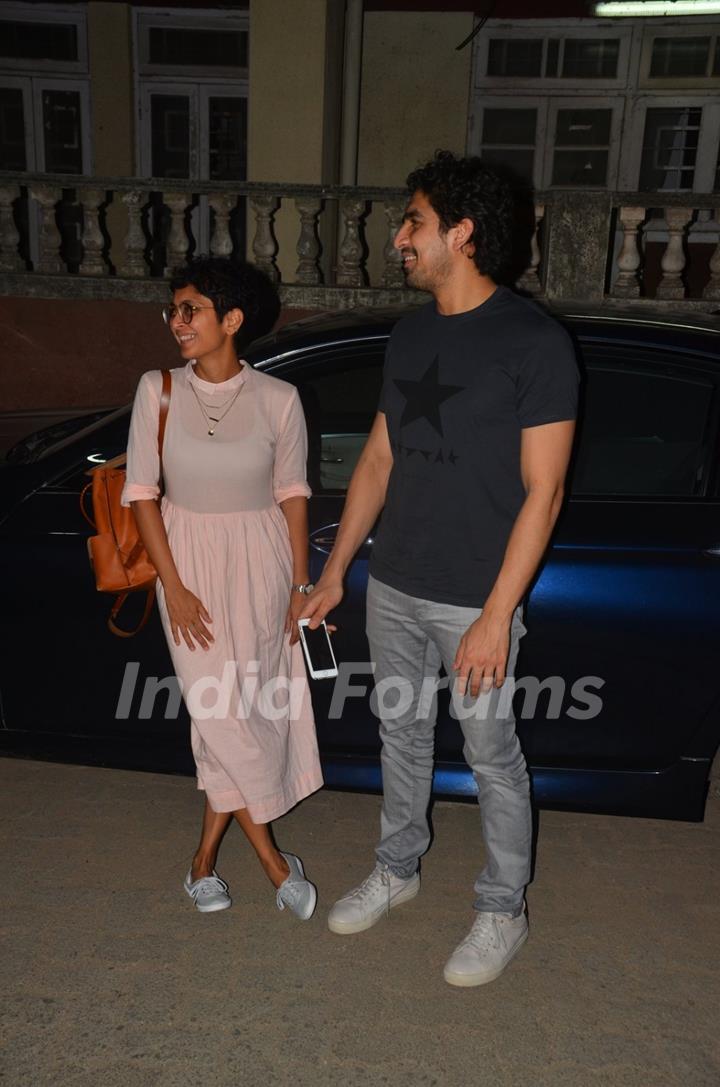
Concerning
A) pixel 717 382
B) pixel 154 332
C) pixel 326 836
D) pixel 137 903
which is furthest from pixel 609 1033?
pixel 154 332

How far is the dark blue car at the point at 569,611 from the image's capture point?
2861mm

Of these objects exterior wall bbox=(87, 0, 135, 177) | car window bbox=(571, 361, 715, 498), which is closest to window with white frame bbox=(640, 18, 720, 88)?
exterior wall bbox=(87, 0, 135, 177)

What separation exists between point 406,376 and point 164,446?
0.66 metres

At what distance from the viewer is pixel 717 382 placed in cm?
293

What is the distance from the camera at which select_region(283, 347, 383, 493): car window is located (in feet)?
10.1

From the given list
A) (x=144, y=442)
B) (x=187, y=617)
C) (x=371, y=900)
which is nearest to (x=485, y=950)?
(x=371, y=900)

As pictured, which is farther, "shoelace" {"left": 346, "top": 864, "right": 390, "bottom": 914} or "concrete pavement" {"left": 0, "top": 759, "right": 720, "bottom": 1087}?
"shoelace" {"left": 346, "top": 864, "right": 390, "bottom": 914}

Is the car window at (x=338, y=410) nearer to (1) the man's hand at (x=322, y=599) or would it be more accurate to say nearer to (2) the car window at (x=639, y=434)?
(1) the man's hand at (x=322, y=599)

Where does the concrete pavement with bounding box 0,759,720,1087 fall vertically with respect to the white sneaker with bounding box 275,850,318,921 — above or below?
below

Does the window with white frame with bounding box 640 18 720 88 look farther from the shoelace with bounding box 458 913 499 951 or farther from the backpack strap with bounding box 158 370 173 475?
the shoelace with bounding box 458 913 499 951

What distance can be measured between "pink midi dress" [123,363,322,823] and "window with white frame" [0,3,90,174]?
30.0 feet

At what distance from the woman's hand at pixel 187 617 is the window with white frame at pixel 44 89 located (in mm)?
9284

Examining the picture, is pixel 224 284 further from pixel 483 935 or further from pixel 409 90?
pixel 409 90

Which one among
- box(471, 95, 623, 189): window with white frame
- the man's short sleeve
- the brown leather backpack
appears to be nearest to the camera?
the man's short sleeve
